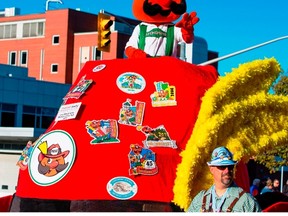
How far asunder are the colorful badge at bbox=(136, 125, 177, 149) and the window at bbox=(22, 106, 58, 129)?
4321 cm

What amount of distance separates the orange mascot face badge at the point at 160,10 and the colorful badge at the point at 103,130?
173 cm

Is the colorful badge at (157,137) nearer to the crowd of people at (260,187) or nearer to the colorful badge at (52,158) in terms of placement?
the colorful badge at (52,158)

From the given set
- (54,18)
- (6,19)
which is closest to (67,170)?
(54,18)

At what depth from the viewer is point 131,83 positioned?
28.0ft

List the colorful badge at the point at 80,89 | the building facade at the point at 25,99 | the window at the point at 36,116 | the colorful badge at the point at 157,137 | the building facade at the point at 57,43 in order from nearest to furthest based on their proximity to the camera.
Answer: the colorful badge at the point at 157,137 < the colorful badge at the point at 80,89 < the building facade at the point at 25,99 < the window at the point at 36,116 < the building facade at the point at 57,43

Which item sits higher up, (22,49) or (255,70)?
(22,49)

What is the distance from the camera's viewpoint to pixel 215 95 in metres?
8.12

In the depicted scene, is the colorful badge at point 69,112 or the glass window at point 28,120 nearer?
the colorful badge at point 69,112

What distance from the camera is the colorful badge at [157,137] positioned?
816 cm

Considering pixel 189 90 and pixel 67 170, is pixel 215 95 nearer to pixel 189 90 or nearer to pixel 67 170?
pixel 189 90

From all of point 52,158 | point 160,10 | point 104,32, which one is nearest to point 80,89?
point 52,158

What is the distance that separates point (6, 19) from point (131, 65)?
213 ft

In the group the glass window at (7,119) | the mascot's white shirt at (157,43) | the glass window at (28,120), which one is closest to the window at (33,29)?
the glass window at (28,120)

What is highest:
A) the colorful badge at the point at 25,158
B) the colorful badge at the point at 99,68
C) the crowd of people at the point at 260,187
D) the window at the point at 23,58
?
the window at the point at 23,58
